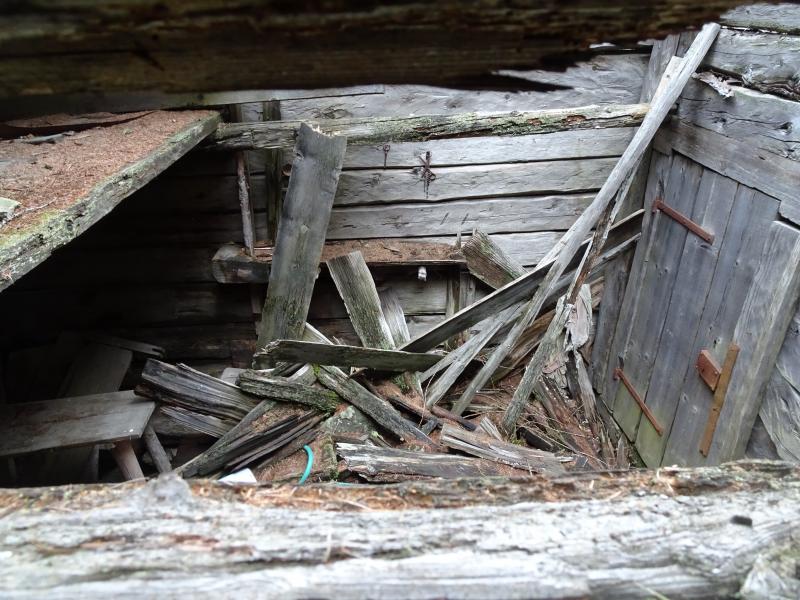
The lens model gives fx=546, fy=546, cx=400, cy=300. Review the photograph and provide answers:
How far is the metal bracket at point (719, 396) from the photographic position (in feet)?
9.31

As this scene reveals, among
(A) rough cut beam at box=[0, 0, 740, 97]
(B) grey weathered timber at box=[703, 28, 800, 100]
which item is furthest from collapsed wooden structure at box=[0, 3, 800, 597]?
(A) rough cut beam at box=[0, 0, 740, 97]

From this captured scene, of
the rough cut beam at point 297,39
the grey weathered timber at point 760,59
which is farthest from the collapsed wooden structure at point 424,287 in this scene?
the rough cut beam at point 297,39

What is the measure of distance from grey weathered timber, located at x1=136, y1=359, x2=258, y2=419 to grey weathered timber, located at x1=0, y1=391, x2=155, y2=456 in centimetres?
12

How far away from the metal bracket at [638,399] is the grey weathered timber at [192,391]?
2.63 metres

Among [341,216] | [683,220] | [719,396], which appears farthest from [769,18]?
[341,216]

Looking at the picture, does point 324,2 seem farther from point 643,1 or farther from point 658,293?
point 658,293

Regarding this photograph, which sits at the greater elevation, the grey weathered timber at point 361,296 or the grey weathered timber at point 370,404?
the grey weathered timber at point 361,296

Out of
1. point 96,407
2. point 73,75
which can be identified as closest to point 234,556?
point 73,75

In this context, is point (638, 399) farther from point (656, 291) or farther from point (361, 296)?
point (361, 296)

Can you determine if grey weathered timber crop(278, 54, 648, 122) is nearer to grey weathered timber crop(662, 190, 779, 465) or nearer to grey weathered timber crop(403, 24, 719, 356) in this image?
grey weathered timber crop(403, 24, 719, 356)

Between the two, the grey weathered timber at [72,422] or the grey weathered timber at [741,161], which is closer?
the grey weathered timber at [741,161]

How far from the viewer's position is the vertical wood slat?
3.43 metres

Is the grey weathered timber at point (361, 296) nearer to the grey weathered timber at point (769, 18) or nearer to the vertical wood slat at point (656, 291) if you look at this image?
the vertical wood slat at point (656, 291)

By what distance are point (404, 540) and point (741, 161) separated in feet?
9.51
